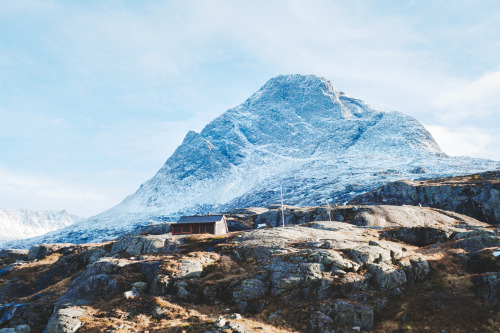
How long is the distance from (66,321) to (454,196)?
122m

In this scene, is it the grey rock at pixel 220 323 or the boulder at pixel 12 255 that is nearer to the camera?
the grey rock at pixel 220 323

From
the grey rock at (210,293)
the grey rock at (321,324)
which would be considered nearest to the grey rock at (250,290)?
the grey rock at (210,293)

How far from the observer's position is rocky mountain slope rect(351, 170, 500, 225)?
102625 millimetres

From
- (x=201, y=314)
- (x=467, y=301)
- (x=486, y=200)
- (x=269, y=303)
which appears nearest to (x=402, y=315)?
(x=467, y=301)

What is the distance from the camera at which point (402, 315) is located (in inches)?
1141

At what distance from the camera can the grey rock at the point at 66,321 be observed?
30062 mm

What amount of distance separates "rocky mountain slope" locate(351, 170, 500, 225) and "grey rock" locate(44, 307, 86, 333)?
371 feet

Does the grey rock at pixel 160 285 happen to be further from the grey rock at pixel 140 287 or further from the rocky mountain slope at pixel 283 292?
the grey rock at pixel 140 287

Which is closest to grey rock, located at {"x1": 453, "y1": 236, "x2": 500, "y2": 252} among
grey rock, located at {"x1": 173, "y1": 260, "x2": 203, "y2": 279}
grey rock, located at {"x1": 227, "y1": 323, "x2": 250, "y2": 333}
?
grey rock, located at {"x1": 227, "y1": 323, "x2": 250, "y2": 333}

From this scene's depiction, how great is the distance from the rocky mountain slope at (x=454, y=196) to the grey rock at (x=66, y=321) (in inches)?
4451

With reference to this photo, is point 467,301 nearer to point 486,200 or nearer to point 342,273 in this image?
point 342,273

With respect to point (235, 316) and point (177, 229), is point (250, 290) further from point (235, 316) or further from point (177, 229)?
point (177, 229)

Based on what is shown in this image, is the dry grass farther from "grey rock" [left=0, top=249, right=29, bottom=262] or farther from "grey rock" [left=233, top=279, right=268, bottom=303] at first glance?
"grey rock" [left=0, top=249, right=29, bottom=262]

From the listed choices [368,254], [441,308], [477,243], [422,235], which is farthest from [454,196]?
[441,308]
